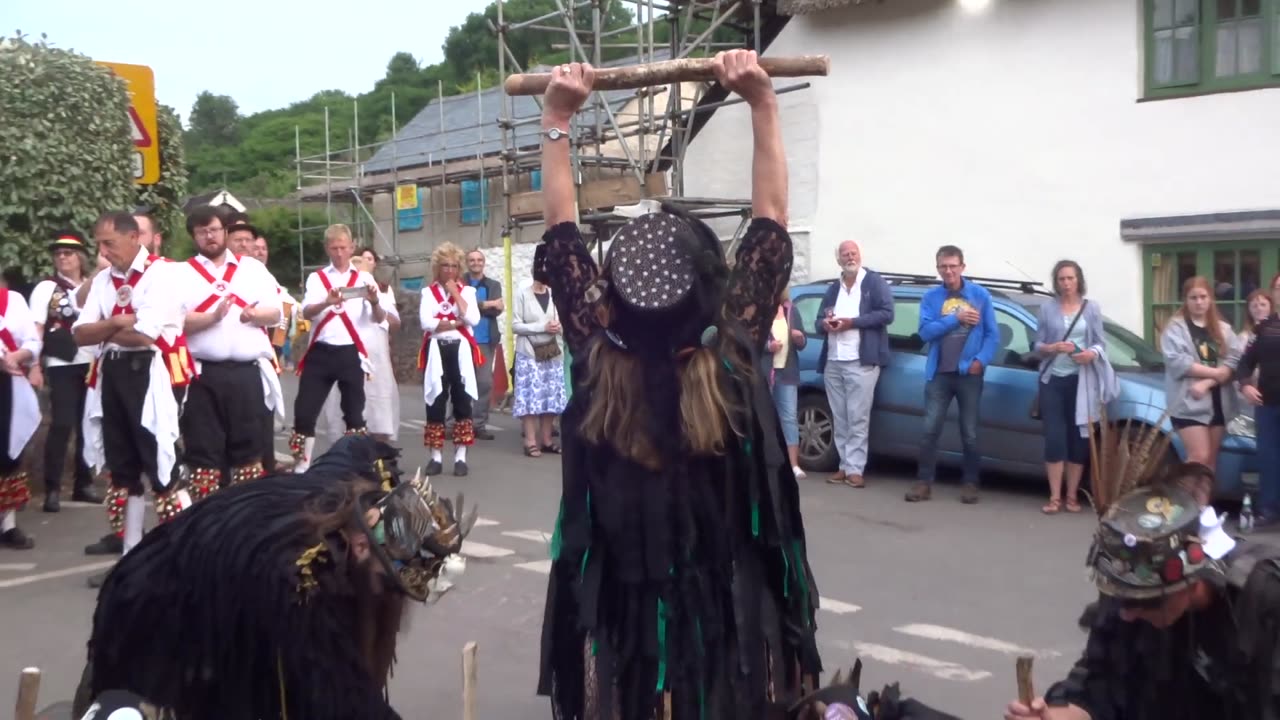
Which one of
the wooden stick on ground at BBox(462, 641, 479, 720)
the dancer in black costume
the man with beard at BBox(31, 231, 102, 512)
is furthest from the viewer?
the man with beard at BBox(31, 231, 102, 512)

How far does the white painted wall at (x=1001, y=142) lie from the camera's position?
1316cm

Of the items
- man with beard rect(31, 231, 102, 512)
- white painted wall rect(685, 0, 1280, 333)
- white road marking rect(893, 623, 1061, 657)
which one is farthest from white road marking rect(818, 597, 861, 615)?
white painted wall rect(685, 0, 1280, 333)

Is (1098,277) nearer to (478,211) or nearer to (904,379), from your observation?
(904,379)

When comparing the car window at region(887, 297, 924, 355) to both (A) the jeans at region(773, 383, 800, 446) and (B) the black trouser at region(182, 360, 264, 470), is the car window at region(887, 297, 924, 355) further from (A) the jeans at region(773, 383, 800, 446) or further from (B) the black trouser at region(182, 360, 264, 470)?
(B) the black trouser at region(182, 360, 264, 470)

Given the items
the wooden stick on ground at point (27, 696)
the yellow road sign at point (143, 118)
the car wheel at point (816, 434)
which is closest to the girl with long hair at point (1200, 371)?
the car wheel at point (816, 434)

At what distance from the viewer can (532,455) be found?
494 inches

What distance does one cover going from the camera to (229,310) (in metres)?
7.32

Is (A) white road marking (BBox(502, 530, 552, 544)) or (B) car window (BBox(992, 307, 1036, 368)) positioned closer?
(A) white road marking (BBox(502, 530, 552, 544))

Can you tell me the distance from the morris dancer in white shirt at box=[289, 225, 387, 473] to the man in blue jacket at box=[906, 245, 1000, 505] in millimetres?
4212

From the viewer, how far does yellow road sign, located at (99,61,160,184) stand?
1095 cm

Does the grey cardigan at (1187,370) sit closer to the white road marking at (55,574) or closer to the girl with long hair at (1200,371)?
the girl with long hair at (1200,371)

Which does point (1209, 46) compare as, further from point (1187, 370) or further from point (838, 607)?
point (838, 607)

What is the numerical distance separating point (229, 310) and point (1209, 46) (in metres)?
→ 10.3

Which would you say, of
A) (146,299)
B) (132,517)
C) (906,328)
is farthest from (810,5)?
(132,517)
